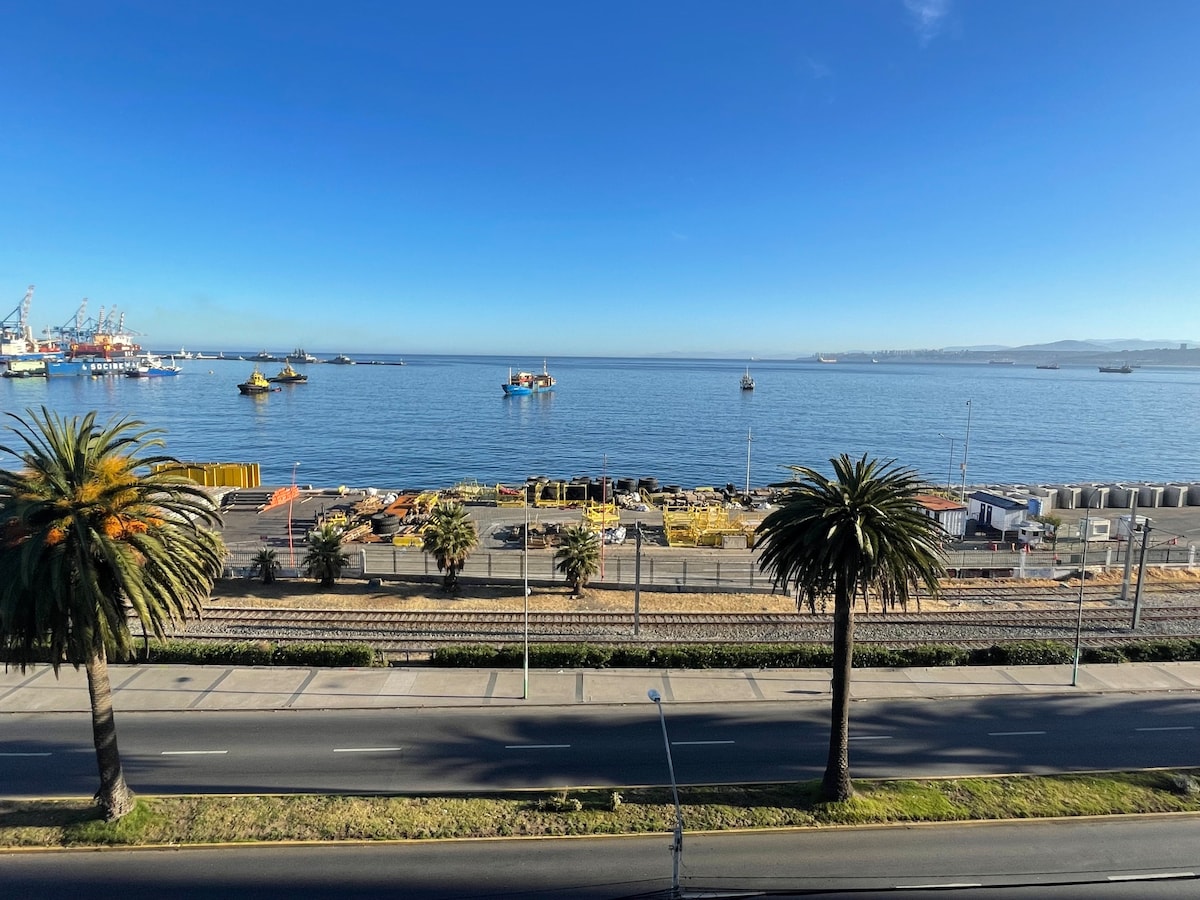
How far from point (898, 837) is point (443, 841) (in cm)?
1106

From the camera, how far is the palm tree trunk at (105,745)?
15.7 meters

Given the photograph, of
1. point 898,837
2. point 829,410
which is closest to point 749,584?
point 898,837

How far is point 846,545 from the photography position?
639 inches

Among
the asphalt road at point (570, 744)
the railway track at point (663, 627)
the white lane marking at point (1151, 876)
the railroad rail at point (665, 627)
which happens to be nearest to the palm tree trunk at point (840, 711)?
the asphalt road at point (570, 744)

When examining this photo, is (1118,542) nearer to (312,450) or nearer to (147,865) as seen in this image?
(147,865)

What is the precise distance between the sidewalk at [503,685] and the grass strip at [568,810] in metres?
6.15

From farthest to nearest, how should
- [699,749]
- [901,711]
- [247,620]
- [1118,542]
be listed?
[1118,542] < [247,620] < [901,711] < [699,749]

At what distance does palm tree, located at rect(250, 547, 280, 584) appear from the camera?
41.1 metres

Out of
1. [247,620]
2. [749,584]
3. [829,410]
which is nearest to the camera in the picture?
[247,620]

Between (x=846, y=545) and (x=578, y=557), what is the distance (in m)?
23.8

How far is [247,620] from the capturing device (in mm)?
33812

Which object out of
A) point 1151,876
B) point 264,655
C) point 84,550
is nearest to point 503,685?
point 264,655

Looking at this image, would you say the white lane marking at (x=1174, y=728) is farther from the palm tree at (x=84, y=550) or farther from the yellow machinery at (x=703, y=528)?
the palm tree at (x=84, y=550)

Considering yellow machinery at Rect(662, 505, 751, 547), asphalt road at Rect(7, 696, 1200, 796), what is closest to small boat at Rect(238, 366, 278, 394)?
yellow machinery at Rect(662, 505, 751, 547)
